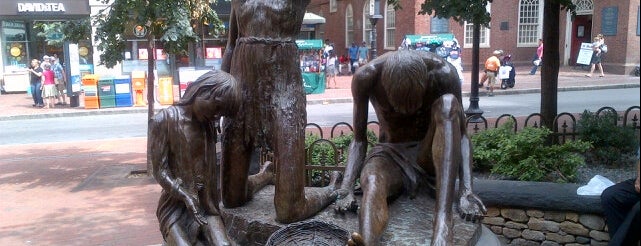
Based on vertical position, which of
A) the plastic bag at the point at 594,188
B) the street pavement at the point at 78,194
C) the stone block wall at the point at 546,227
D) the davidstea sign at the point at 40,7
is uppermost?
the davidstea sign at the point at 40,7

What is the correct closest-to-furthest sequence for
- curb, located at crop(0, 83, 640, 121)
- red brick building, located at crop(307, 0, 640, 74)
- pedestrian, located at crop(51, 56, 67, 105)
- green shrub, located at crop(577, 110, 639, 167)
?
green shrub, located at crop(577, 110, 639, 167) → curb, located at crop(0, 83, 640, 121) → pedestrian, located at crop(51, 56, 67, 105) → red brick building, located at crop(307, 0, 640, 74)

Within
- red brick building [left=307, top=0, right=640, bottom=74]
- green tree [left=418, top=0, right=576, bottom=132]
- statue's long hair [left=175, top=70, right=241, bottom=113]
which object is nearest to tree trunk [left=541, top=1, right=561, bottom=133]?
green tree [left=418, top=0, right=576, bottom=132]

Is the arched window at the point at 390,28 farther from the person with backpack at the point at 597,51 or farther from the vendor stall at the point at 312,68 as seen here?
the person with backpack at the point at 597,51

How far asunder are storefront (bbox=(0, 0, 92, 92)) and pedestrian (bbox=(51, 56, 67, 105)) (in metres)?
2.64

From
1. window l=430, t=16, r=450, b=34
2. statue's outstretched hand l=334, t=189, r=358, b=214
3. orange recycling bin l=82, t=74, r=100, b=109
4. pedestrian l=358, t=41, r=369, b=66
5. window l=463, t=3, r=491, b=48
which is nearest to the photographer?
statue's outstretched hand l=334, t=189, r=358, b=214

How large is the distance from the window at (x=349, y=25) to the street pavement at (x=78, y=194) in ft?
77.0

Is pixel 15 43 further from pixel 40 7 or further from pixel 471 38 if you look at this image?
pixel 471 38

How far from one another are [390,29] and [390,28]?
0.18 ft

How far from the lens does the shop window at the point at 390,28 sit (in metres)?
29.4

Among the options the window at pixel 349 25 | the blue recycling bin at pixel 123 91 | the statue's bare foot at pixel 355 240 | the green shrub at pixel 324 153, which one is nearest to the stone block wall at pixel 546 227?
the green shrub at pixel 324 153

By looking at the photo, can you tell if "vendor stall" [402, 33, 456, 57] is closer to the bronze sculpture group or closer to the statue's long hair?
the bronze sculpture group

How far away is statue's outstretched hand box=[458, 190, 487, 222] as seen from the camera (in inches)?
138

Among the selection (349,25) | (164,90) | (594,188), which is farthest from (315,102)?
(349,25)

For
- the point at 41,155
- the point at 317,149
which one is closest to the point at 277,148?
the point at 317,149
